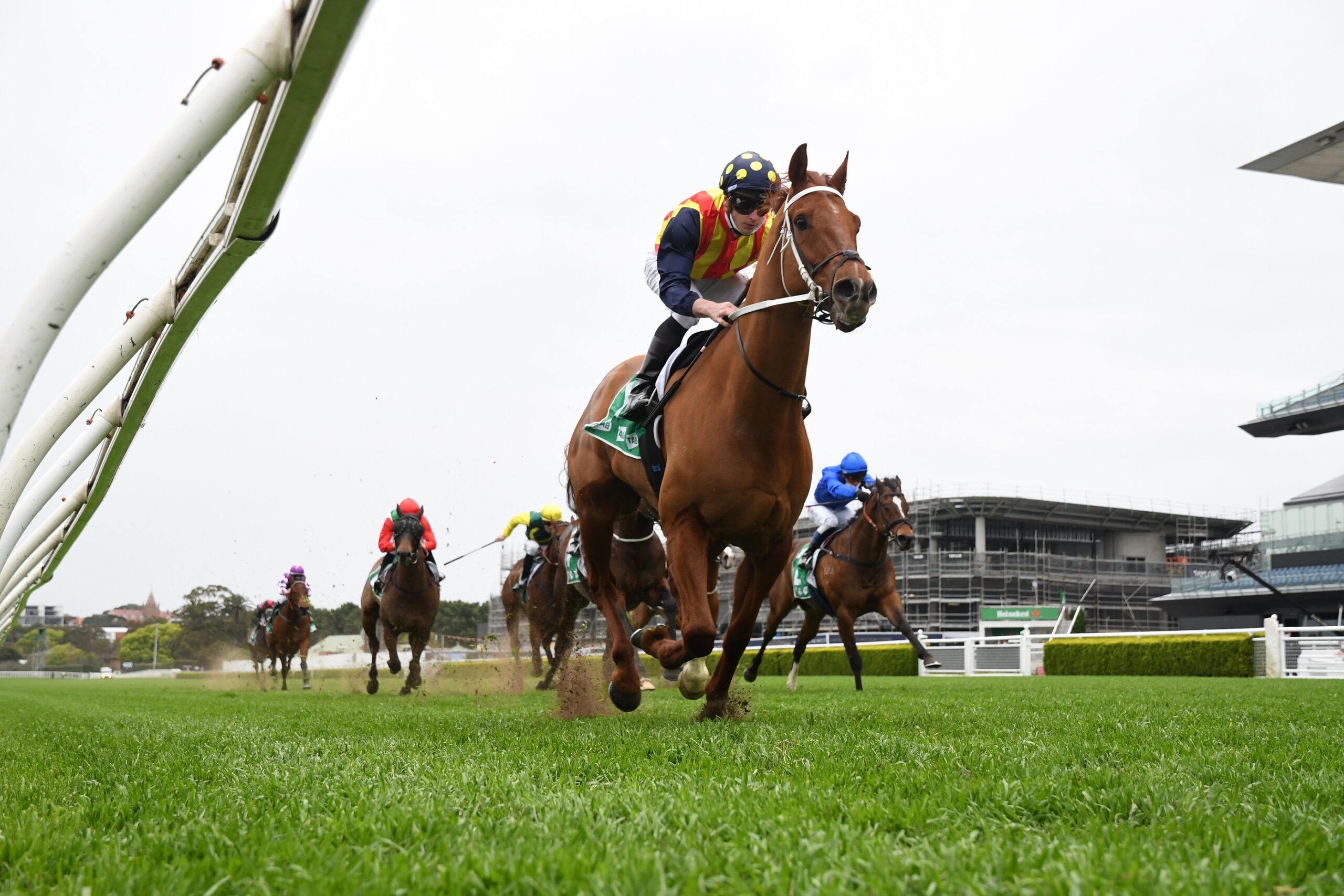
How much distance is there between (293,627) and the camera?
795 inches

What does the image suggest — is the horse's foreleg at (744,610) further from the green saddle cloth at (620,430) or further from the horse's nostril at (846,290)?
the horse's nostril at (846,290)

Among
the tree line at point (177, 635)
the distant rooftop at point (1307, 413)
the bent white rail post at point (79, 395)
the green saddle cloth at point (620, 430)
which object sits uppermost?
the distant rooftop at point (1307, 413)

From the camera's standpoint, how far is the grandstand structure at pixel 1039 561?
67.3 meters

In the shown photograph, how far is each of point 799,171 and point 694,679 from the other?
3068 mm

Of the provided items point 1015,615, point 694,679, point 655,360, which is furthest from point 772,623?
point 1015,615

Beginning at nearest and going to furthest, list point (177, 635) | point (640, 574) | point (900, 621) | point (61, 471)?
1. point (61, 471)
2. point (640, 574)
3. point (900, 621)
4. point (177, 635)

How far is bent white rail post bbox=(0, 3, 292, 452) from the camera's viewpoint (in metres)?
1.80

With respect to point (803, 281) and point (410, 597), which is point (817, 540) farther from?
point (803, 281)

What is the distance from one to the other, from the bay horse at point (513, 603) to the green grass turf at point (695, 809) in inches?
355

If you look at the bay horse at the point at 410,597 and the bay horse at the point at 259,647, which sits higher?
the bay horse at the point at 410,597

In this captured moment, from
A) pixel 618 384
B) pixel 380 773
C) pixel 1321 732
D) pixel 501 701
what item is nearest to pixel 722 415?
pixel 618 384

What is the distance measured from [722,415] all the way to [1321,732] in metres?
3.40

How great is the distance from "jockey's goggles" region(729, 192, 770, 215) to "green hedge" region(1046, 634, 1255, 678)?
17.1 m

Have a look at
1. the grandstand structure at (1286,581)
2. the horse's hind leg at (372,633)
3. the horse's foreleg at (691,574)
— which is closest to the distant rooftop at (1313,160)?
the horse's foreleg at (691,574)
